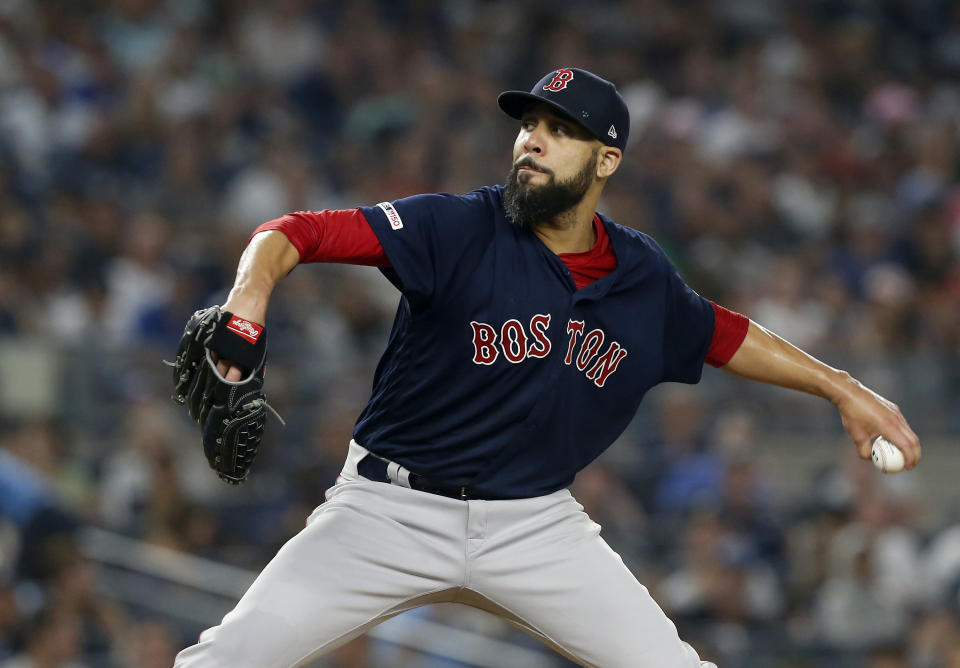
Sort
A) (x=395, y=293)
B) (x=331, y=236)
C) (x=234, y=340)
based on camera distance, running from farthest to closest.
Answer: (x=395, y=293)
(x=331, y=236)
(x=234, y=340)

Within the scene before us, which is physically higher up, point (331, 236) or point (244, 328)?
point (331, 236)

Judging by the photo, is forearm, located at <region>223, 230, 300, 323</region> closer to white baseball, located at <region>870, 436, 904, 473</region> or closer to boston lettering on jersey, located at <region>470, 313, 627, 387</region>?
boston lettering on jersey, located at <region>470, 313, 627, 387</region>

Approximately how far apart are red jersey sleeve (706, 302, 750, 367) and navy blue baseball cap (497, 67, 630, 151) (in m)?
0.57

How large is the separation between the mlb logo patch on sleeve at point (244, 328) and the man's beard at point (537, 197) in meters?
0.84

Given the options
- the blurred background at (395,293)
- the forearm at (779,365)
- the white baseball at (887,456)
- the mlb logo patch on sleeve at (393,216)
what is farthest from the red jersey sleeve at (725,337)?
the blurred background at (395,293)

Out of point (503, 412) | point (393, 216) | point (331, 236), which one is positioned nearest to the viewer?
point (331, 236)

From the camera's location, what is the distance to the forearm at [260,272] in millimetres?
2930

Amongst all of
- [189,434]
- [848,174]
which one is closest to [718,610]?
[189,434]

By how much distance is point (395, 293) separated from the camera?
7.83 meters

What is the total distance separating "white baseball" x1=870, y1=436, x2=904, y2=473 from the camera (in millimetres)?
3480

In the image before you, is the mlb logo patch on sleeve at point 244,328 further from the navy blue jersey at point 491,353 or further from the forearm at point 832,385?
the forearm at point 832,385

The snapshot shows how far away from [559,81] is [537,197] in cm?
30

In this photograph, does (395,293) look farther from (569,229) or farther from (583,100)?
(583,100)

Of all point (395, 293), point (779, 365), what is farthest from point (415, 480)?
point (395, 293)
